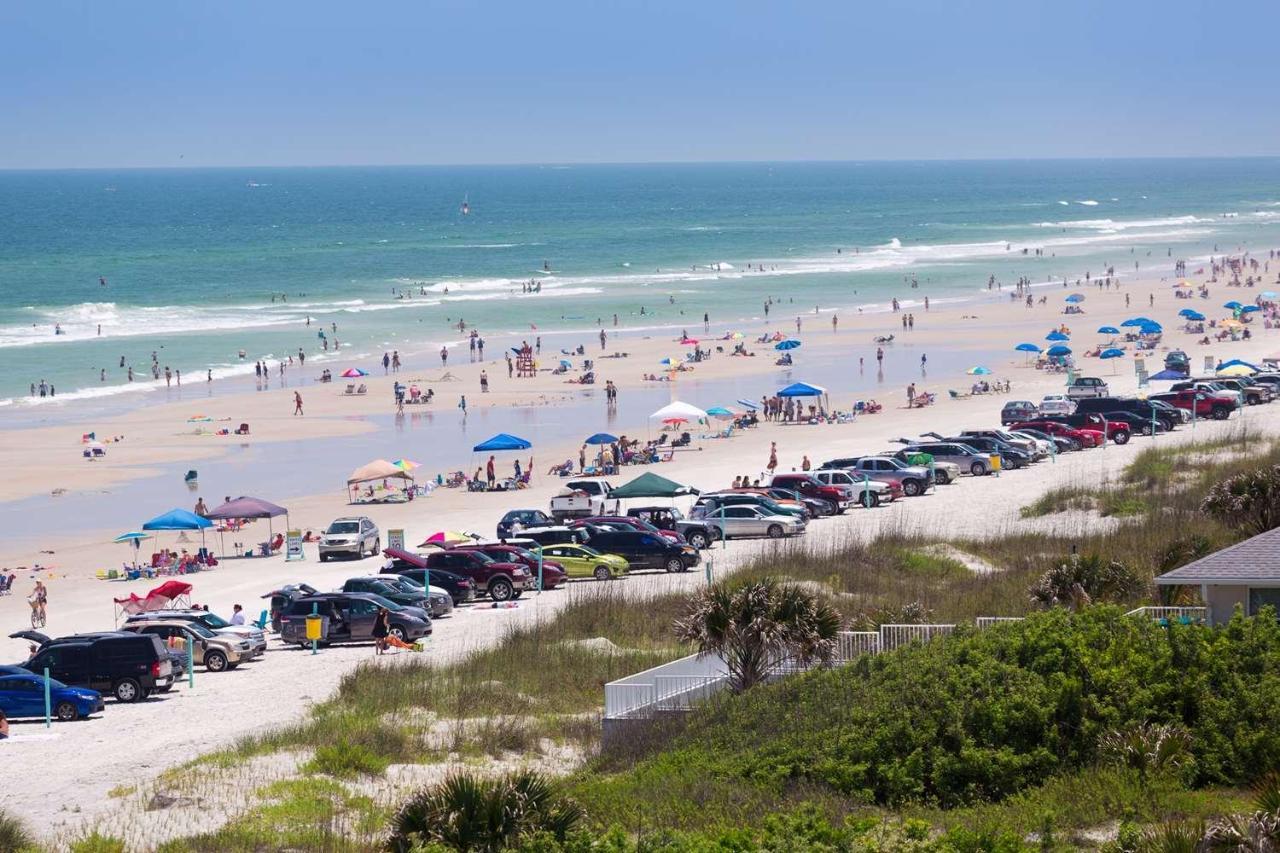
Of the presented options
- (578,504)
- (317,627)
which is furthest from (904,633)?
(578,504)

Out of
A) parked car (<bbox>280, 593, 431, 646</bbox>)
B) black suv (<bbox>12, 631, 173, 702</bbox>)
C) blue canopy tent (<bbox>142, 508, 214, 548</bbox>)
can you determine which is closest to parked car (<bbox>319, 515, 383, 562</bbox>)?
blue canopy tent (<bbox>142, 508, 214, 548</bbox>)

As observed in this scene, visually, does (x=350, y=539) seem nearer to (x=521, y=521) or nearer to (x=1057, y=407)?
(x=521, y=521)

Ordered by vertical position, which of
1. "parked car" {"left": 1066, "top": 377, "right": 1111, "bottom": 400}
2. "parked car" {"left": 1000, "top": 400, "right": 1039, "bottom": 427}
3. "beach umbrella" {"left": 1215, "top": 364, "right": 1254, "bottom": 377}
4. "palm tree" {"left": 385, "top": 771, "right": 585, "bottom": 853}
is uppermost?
"palm tree" {"left": 385, "top": 771, "right": 585, "bottom": 853}

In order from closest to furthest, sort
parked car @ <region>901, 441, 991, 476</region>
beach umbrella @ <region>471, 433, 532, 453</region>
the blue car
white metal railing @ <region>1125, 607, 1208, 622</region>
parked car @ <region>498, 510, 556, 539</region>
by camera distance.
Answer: white metal railing @ <region>1125, 607, 1208, 622</region> < the blue car < parked car @ <region>498, 510, 556, 539</region> < parked car @ <region>901, 441, 991, 476</region> < beach umbrella @ <region>471, 433, 532, 453</region>

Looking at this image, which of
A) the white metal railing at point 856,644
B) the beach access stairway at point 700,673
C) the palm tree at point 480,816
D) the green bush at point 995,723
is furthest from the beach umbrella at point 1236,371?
the palm tree at point 480,816

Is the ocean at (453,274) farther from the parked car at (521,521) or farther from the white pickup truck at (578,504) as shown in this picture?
the parked car at (521,521)

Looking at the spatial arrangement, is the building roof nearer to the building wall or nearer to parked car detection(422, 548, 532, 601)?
the building wall
